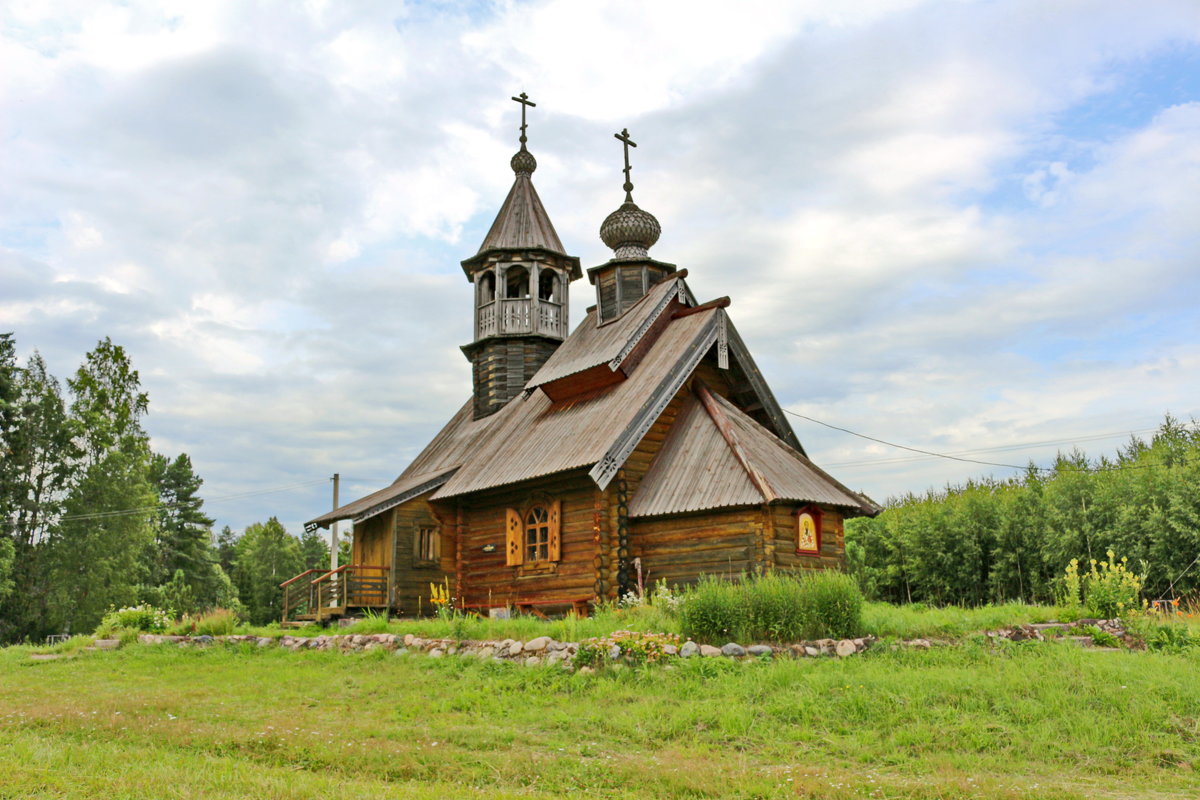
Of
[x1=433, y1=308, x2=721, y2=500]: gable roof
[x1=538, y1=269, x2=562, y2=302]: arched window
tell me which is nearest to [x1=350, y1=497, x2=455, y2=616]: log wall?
[x1=433, y1=308, x2=721, y2=500]: gable roof

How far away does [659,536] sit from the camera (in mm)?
18594

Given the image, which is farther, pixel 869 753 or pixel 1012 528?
pixel 1012 528

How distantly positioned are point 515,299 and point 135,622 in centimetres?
1366

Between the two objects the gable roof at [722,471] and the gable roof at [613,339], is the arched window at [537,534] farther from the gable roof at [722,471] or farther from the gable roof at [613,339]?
the gable roof at [613,339]

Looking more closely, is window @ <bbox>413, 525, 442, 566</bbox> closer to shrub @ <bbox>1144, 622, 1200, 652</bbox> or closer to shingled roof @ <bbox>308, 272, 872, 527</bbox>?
shingled roof @ <bbox>308, 272, 872, 527</bbox>

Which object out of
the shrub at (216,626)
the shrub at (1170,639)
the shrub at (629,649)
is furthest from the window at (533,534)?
the shrub at (1170,639)

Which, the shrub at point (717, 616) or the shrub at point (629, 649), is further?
the shrub at point (717, 616)

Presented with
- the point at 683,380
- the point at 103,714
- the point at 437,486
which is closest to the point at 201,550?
the point at 437,486

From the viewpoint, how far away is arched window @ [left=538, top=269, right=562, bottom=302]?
29250mm

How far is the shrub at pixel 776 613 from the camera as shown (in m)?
12.3

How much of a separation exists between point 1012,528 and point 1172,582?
682cm

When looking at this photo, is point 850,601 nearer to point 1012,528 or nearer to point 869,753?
point 869,753

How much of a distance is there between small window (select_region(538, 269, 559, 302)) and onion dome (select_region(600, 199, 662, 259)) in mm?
3581

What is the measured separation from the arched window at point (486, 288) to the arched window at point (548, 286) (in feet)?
4.83
